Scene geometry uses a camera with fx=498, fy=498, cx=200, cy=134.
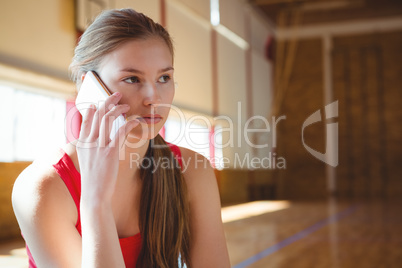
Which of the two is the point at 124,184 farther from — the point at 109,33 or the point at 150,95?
the point at 109,33

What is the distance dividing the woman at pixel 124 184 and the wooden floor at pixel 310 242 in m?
1.72

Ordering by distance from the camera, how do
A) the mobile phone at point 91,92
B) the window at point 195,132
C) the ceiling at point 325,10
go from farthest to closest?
1. the ceiling at point 325,10
2. the window at point 195,132
3. the mobile phone at point 91,92

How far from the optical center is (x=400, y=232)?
4.36 m

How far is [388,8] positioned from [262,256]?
786 centimetres

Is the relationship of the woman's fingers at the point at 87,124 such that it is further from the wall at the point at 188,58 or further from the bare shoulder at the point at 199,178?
the wall at the point at 188,58

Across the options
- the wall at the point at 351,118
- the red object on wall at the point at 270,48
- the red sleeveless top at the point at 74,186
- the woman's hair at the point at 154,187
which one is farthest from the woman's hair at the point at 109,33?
the red object on wall at the point at 270,48

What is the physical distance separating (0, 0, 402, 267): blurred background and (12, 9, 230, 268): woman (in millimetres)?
1742

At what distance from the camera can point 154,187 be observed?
50.4 inches

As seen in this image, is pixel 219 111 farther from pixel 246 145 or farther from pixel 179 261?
pixel 179 261

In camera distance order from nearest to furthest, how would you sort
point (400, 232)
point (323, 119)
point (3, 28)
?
point (3, 28)
point (400, 232)
point (323, 119)

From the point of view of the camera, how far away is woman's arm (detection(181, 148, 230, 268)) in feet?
4.23

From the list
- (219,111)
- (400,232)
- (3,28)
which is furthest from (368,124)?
(3,28)

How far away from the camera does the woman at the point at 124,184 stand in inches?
39.4

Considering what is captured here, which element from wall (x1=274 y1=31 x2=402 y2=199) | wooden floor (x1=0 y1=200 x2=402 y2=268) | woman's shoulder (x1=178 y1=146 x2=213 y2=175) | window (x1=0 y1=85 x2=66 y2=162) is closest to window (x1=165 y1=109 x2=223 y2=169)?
wooden floor (x1=0 y1=200 x2=402 y2=268)
